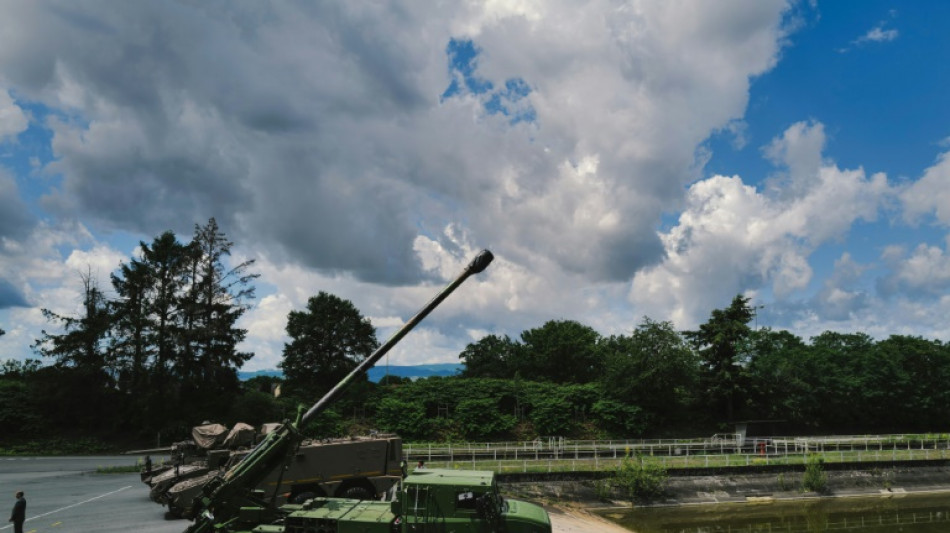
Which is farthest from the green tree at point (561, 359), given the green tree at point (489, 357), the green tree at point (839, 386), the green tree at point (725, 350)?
the green tree at point (839, 386)

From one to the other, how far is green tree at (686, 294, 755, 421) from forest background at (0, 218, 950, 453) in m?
0.13

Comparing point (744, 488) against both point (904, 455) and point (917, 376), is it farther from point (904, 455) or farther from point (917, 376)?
point (917, 376)

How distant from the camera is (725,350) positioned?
191ft

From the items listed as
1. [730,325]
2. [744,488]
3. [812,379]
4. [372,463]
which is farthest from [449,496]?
[812,379]

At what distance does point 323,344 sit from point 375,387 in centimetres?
619

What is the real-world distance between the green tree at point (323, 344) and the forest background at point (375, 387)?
0.11 m

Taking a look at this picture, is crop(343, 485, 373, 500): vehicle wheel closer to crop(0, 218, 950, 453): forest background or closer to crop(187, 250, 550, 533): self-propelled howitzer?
crop(187, 250, 550, 533): self-propelled howitzer

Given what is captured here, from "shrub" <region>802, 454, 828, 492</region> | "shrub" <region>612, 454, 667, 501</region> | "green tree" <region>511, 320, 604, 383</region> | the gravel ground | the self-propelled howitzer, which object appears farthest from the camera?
"green tree" <region>511, 320, 604, 383</region>

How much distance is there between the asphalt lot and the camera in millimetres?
19172

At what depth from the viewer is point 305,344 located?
53875 millimetres

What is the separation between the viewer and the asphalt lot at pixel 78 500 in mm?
19172

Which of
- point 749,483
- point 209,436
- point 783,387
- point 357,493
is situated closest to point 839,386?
point 783,387

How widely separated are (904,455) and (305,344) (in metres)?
47.9

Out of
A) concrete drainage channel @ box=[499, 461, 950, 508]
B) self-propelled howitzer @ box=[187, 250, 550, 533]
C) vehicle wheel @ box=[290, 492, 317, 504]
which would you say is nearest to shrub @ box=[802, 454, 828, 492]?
concrete drainage channel @ box=[499, 461, 950, 508]
